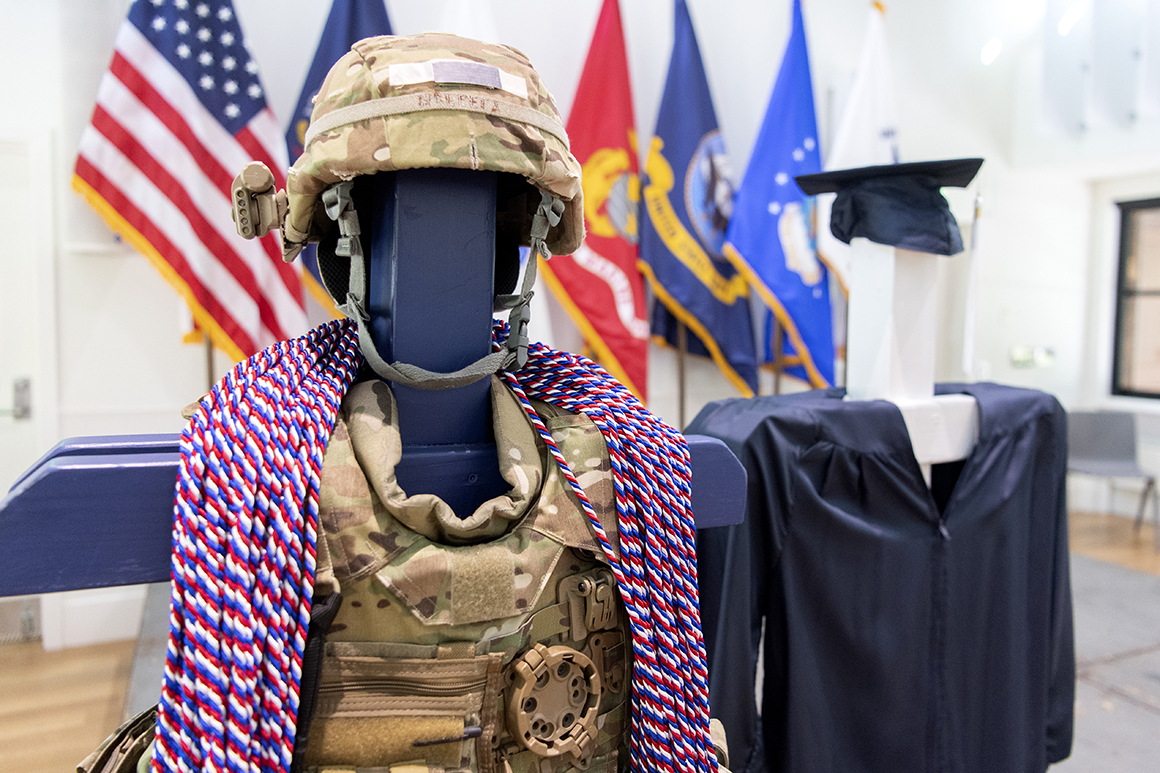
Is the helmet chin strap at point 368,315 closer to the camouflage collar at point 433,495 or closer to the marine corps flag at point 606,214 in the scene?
the camouflage collar at point 433,495

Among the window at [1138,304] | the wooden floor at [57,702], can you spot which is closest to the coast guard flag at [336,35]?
the wooden floor at [57,702]

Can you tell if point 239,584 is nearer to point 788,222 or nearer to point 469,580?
point 469,580

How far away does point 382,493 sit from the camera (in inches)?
22.5

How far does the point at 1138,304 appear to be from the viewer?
4.50 metres

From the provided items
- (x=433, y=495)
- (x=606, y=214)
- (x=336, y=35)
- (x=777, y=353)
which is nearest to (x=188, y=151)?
(x=336, y=35)

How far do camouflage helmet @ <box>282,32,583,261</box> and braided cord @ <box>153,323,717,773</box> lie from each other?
17cm

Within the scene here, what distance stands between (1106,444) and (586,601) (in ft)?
14.5

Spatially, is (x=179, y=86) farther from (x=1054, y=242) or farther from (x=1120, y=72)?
(x=1054, y=242)

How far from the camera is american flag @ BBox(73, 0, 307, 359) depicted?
81.8 inches

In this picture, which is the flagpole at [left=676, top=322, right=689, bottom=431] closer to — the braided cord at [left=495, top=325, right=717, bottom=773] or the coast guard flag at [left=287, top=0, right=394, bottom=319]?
the coast guard flag at [left=287, top=0, right=394, bottom=319]

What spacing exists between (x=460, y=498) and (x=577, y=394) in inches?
6.2

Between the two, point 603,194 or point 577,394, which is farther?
point 603,194

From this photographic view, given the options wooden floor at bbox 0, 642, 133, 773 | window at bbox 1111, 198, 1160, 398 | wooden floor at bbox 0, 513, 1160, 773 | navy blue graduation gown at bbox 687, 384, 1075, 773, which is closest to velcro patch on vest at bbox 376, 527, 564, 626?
navy blue graduation gown at bbox 687, 384, 1075, 773

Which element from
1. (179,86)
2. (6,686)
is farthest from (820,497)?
(6,686)
